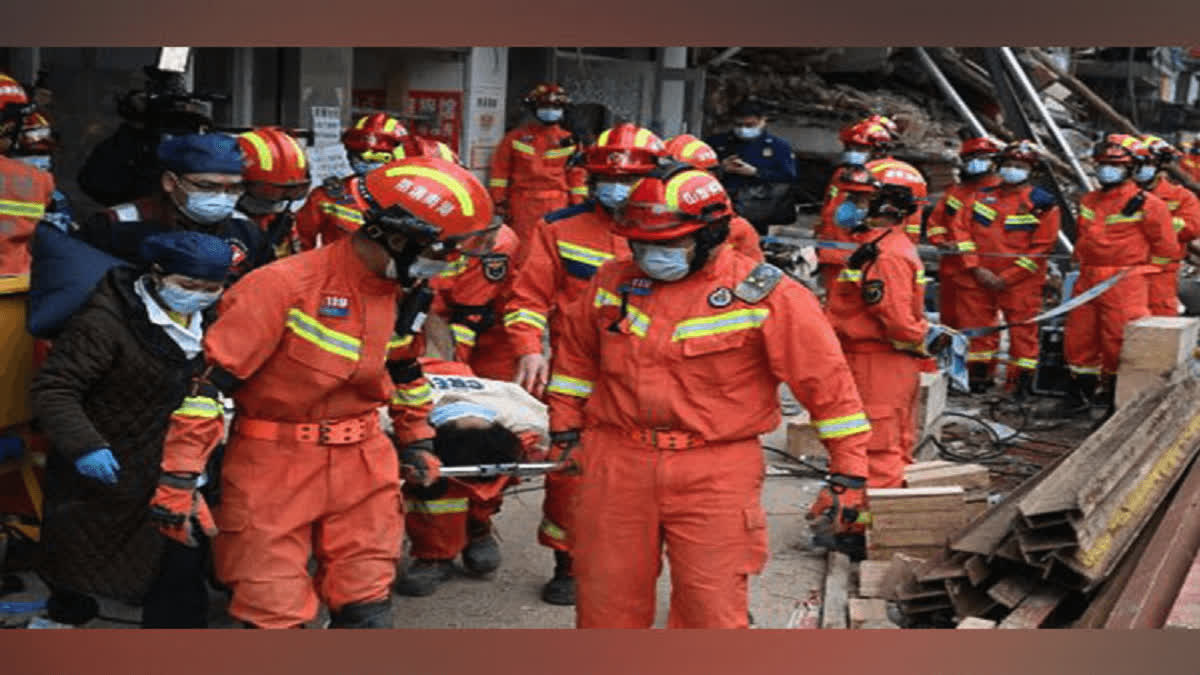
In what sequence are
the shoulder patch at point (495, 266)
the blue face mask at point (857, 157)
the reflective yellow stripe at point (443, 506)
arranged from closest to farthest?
the reflective yellow stripe at point (443, 506) → the shoulder patch at point (495, 266) → the blue face mask at point (857, 157)

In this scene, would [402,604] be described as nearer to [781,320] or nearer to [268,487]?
[268,487]

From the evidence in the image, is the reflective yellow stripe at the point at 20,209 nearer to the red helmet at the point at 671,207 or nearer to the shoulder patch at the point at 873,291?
the red helmet at the point at 671,207

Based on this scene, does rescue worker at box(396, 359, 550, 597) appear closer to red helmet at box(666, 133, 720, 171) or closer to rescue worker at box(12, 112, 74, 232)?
red helmet at box(666, 133, 720, 171)

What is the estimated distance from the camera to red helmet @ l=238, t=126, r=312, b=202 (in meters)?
6.75

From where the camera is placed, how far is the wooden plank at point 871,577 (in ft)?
22.5

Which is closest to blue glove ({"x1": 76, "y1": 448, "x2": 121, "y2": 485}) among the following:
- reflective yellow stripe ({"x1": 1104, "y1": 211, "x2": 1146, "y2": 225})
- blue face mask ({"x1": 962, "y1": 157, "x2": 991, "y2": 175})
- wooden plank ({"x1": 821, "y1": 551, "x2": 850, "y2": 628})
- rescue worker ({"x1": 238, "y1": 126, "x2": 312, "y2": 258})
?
rescue worker ({"x1": 238, "y1": 126, "x2": 312, "y2": 258})

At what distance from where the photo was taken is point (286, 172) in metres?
6.80

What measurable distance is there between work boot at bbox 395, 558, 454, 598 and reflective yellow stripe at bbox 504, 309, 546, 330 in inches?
44.5

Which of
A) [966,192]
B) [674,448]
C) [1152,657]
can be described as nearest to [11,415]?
[674,448]

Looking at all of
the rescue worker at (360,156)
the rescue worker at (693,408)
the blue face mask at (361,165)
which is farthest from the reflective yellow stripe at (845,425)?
the blue face mask at (361,165)

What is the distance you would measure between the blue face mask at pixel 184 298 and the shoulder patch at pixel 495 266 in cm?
207

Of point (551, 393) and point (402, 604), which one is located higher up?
point (551, 393)

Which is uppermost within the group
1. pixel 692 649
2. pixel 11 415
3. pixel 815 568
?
pixel 692 649

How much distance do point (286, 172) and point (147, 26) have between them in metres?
4.18
